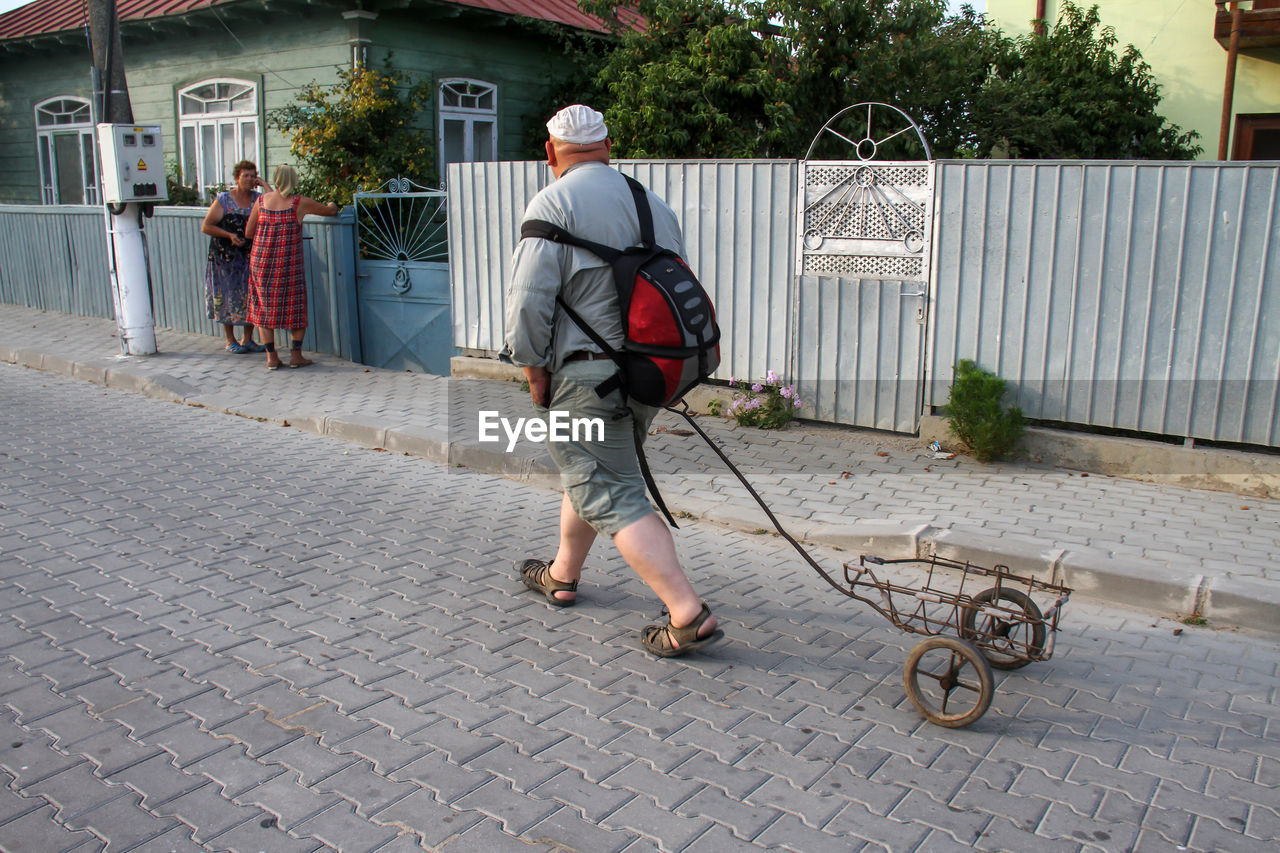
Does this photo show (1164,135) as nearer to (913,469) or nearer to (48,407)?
(913,469)

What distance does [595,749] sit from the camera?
329cm

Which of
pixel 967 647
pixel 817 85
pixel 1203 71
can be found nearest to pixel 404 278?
pixel 817 85

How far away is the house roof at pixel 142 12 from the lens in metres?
14.0

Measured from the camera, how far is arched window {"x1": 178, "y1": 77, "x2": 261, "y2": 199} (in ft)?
47.6

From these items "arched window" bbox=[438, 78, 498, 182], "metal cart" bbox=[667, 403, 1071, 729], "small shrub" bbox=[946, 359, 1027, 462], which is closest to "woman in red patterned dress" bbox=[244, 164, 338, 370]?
"arched window" bbox=[438, 78, 498, 182]

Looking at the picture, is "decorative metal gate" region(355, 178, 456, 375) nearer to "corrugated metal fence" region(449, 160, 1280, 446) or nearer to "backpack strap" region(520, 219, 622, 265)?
"corrugated metal fence" region(449, 160, 1280, 446)

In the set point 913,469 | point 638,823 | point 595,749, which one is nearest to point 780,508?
point 913,469

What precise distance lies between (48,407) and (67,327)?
14.4 ft

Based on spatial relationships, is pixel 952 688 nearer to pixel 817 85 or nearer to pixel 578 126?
pixel 578 126

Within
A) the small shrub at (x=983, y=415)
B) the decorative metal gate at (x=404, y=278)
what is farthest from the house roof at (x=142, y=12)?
the small shrub at (x=983, y=415)

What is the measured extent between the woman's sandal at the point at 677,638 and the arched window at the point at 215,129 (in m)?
12.6

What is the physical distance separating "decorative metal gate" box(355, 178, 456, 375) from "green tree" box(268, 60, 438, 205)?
98.1 inches

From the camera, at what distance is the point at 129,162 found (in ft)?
33.2

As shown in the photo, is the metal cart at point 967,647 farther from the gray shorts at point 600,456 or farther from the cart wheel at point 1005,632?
the gray shorts at point 600,456
